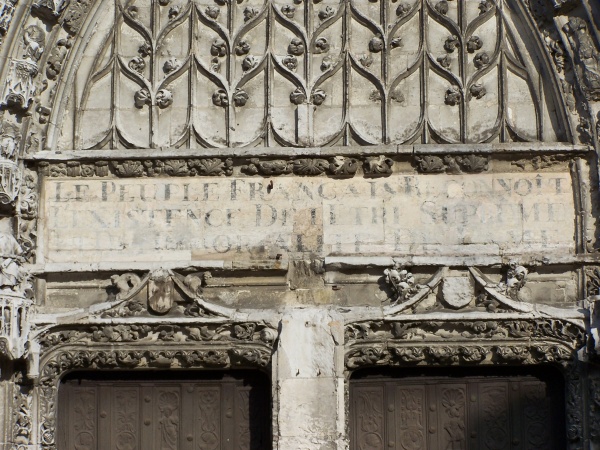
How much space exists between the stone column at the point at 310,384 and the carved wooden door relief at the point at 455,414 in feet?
1.23

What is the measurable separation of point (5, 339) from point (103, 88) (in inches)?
83.1

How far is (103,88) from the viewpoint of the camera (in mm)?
9328

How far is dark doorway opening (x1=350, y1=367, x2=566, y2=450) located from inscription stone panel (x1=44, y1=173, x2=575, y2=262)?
96 centimetres

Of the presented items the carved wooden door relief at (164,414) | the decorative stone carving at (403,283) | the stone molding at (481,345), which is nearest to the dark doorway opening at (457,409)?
the stone molding at (481,345)

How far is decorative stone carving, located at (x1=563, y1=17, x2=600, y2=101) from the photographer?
8.87 metres

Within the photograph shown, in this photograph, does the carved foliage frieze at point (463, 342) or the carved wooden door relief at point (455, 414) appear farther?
the carved wooden door relief at point (455, 414)

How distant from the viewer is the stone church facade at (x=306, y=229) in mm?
8789

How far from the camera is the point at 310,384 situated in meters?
8.69

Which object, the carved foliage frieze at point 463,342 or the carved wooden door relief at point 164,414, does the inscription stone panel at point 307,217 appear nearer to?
the carved foliage frieze at point 463,342

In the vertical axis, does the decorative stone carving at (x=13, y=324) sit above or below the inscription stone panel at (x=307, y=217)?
below

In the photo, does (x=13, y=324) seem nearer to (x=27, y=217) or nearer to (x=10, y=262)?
(x=10, y=262)

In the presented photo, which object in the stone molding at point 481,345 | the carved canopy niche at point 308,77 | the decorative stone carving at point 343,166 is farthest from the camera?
the carved canopy niche at point 308,77

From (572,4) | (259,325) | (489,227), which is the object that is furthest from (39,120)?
(572,4)

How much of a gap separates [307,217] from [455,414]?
Result: 184 cm
